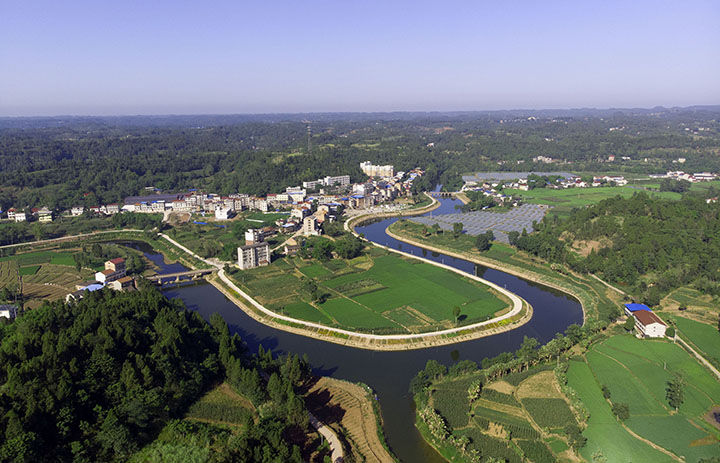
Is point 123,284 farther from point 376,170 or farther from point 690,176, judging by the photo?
point 690,176

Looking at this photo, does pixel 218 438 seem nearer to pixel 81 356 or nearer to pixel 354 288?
pixel 81 356

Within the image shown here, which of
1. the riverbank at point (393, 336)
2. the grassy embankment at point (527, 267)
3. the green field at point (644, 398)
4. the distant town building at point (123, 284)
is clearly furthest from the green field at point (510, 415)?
the distant town building at point (123, 284)

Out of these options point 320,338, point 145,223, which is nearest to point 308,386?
point 320,338

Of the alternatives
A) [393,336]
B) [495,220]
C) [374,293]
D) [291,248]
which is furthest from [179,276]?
[495,220]

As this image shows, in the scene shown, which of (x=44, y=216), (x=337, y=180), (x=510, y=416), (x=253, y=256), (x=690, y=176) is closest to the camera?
(x=510, y=416)

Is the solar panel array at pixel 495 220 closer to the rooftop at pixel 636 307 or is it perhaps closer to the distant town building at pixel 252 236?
the rooftop at pixel 636 307

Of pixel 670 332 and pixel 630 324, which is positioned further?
pixel 630 324

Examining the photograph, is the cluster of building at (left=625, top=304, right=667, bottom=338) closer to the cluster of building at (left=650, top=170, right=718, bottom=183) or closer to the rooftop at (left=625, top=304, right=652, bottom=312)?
the rooftop at (left=625, top=304, right=652, bottom=312)

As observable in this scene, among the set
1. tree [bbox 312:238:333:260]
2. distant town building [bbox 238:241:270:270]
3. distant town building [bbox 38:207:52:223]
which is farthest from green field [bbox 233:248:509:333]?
distant town building [bbox 38:207:52:223]
